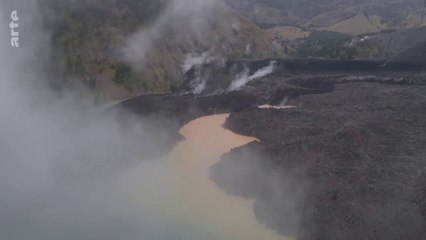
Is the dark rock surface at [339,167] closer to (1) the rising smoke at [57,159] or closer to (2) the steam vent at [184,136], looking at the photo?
(2) the steam vent at [184,136]

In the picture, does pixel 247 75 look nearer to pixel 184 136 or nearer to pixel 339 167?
pixel 184 136

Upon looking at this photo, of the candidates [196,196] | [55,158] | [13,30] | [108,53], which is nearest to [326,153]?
[196,196]

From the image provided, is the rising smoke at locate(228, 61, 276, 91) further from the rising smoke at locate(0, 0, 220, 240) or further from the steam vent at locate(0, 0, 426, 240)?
the rising smoke at locate(0, 0, 220, 240)

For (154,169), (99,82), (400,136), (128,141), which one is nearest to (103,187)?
(154,169)

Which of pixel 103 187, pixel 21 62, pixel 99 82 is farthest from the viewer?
pixel 99 82

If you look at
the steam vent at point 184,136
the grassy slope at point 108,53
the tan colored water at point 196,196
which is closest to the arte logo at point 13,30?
the steam vent at point 184,136

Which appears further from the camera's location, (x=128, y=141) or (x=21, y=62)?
(x=21, y=62)

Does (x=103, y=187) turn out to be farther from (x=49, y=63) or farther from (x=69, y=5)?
(x=69, y=5)
